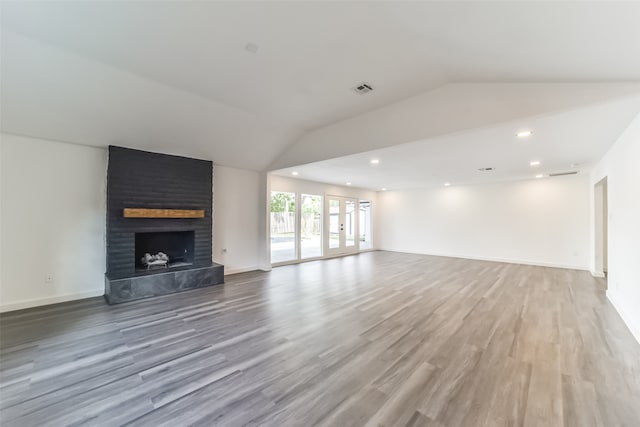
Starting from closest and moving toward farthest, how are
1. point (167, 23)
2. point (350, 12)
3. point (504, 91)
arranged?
point (350, 12) → point (167, 23) → point (504, 91)

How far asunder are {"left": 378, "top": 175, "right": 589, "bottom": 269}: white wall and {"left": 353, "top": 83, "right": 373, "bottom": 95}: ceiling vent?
6896 mm

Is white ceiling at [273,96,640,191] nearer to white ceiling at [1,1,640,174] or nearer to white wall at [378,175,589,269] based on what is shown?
white ceiling at [1,1,640,174]

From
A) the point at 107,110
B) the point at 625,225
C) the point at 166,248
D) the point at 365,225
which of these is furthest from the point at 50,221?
the point at 365,225

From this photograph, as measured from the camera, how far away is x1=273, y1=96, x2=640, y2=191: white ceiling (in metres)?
2.98

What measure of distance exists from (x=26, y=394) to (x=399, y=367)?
3.10 metres

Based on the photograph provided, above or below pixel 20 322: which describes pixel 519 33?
above

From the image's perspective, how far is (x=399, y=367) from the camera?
95.0 inches

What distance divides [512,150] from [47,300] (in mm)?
7931

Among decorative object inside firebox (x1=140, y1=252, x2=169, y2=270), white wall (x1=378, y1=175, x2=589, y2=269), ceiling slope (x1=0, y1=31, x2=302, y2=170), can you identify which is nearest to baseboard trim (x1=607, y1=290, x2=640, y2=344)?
white wall (x1=378, y1=175, x2=589, y2=269)

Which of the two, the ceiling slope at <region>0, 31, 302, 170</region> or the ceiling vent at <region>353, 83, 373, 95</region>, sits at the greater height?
the ceiling vent at <region>353, 83, 373, 95</region>

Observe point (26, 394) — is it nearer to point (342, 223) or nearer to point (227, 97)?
point (227, 97)

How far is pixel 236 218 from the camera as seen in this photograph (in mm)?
6414

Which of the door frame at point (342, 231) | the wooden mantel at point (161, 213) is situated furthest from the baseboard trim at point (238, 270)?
the door frame at point (342, 231)

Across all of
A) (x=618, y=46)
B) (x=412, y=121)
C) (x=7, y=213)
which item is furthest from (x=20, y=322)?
(x=618, y=46)
